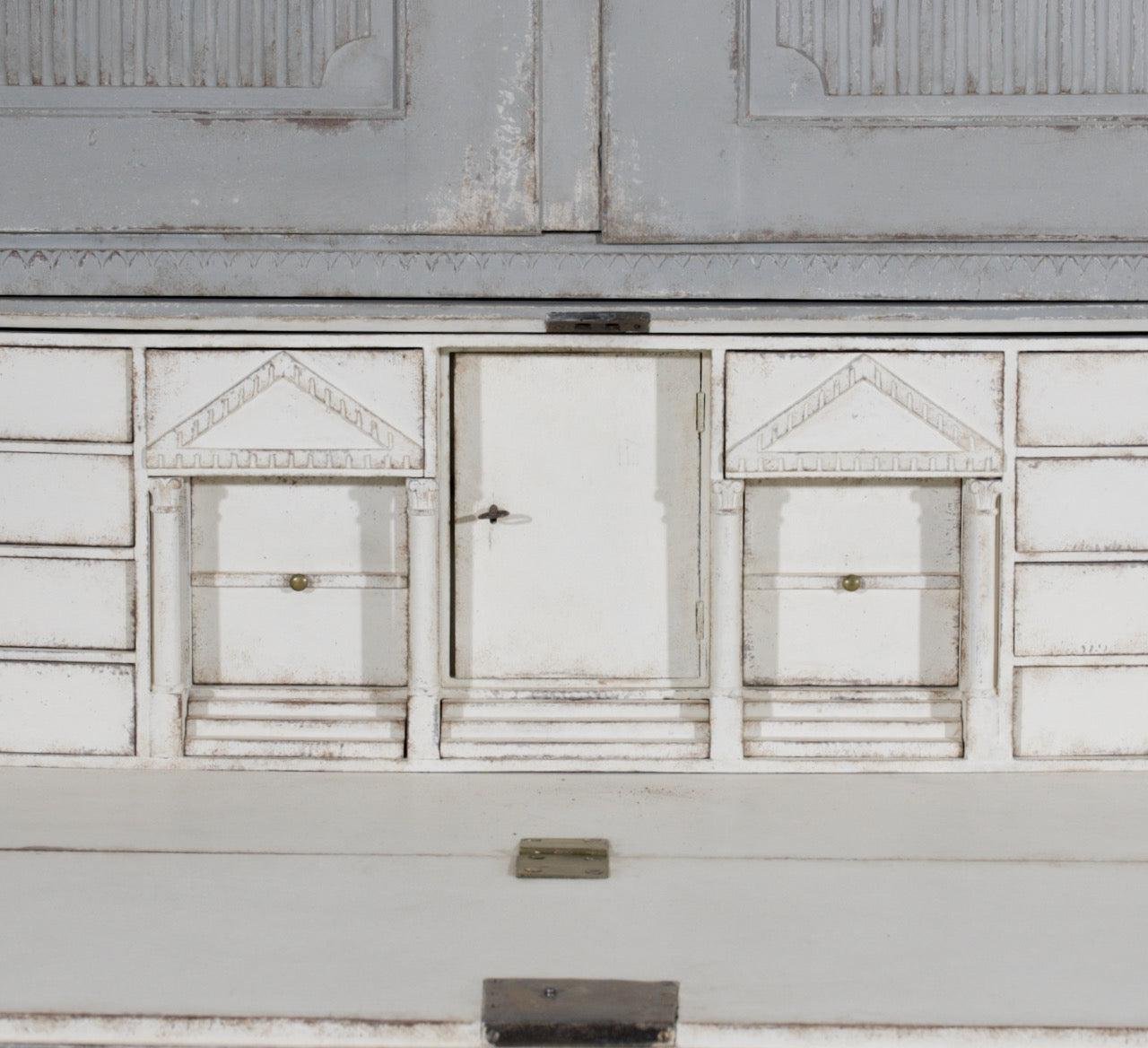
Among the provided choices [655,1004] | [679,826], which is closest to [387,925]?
[655,1004]

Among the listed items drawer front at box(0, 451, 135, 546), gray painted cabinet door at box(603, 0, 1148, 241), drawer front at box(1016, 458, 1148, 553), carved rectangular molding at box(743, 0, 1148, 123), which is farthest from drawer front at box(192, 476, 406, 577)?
drawer front at box(1016, 458, 1148, 553)

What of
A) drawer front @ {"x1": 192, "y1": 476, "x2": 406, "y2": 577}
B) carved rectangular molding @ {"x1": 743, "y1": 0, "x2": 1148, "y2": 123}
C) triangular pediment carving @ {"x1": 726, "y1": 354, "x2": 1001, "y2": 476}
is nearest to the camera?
carved rectangular molding @ {"x1": 743, "y1": 0, "x2": 1148, "y2": 123}

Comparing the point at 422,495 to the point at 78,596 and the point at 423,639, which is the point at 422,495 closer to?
the point at 423,639

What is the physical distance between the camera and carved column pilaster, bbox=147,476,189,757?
222cm

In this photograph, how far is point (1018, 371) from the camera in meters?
2.19

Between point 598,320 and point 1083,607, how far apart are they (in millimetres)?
734

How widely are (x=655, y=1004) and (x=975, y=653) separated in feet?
2.92

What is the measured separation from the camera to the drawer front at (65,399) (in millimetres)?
2203

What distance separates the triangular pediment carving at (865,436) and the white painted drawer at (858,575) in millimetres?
96

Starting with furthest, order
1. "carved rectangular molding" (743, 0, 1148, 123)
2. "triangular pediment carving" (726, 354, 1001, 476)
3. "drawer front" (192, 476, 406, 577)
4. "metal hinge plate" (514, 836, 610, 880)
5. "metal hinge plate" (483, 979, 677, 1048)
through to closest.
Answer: "drawer front" (192, 476, 406, 577), "triangular pediment carving" (726, 354, 1001, 476), "carved rectangular molding" (743, 0, 1148, 123), "metal hinge plate" (514, 836, 610, 880), "metal hinge plate" (483, 979, 677, 1048)

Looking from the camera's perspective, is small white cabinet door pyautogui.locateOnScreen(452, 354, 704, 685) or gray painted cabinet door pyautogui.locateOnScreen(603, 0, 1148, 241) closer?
gray painted cabinet door pyautogui.locateOnScreen(603, 0, 1148, 241)

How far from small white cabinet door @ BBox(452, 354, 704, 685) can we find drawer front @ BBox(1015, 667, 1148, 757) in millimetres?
437

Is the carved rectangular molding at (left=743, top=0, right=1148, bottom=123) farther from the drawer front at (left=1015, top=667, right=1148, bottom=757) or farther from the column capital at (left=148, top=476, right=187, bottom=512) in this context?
the column capital at (left=148, top=476, right=187, bottom=512)

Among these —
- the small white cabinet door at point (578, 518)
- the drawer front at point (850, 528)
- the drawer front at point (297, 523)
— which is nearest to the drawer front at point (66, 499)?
the drawer front at point (297, 523)
